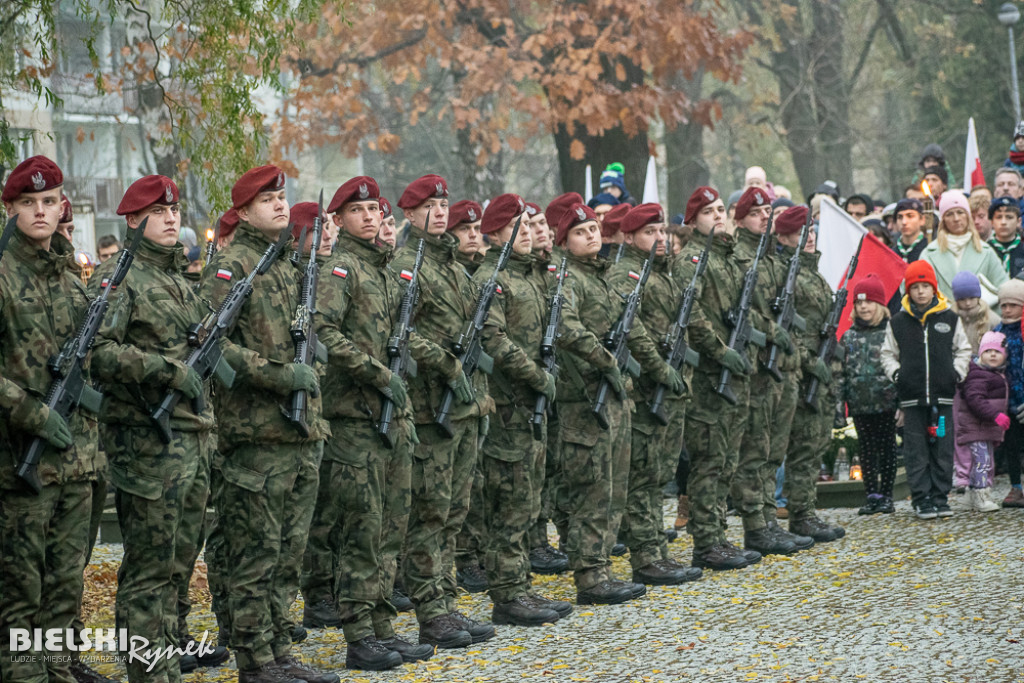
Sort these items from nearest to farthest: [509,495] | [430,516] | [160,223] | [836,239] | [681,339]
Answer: [160,223]
[430,516]
[509,495]
[681,339]
[836,239]

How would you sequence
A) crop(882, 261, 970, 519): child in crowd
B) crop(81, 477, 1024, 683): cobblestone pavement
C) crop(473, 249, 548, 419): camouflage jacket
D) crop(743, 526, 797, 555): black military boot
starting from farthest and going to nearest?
crop(882, 261, 970, 519): child in crowd → crop(743, 526, 797, 555): black military boot → crop(473, 249, 548, 419): camouflage jacket → crop(81, 477, 1024, 683): cobblestone pavement

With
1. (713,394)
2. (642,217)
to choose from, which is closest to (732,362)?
(713,394)

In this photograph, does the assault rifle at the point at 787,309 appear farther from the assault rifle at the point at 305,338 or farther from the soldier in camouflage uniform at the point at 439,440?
the assault rifle at the point at 305,338

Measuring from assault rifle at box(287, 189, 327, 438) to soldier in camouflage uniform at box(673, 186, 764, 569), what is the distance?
360 cm

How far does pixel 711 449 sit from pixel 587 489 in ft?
4.89

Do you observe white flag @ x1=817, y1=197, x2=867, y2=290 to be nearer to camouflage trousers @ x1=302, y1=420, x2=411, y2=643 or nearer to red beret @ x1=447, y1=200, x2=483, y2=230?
red beret @ x1=447, y1=200, x2=483, y2=230

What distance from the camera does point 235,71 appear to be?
11.1 metres

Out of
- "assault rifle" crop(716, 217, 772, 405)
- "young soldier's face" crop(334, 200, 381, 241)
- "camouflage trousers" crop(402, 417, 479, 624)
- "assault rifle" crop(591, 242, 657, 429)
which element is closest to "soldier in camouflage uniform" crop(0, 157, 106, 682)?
"young soldier's face" crop(334, 200, 381, 241)

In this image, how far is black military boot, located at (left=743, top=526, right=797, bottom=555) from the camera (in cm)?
1000

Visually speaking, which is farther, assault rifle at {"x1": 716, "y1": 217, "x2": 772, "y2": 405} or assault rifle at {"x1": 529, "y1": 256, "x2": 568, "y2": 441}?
assault rifle at {"x1": 716, "y1": 217, "x2": 772, "y2": 405}

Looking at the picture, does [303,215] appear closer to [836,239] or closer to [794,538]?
[794,538]

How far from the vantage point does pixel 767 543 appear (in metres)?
10.0

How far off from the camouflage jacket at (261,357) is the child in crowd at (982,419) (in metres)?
6.40

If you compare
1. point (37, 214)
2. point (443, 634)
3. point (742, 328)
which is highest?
point (37, 214)
